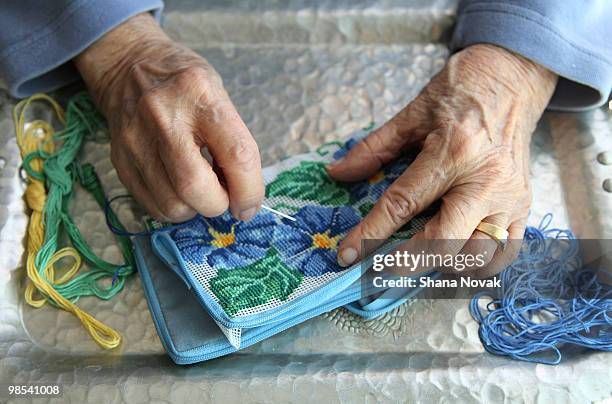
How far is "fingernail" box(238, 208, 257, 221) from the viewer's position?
718 mm

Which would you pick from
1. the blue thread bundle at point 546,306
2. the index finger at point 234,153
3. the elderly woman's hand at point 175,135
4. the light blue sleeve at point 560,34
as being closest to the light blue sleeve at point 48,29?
the elderly woman's hand at point 175,135

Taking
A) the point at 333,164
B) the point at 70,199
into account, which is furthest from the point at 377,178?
the point at 70,199

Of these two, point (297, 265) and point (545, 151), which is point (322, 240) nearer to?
point (297, 265)

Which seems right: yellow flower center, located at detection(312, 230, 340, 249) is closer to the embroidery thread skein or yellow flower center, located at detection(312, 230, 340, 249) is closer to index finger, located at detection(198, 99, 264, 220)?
index finger, located at detection(198, 99, 264, 220)

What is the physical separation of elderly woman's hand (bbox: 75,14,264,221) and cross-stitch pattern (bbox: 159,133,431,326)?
0.03 metres

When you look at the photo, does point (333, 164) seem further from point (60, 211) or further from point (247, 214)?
point (60, 211)

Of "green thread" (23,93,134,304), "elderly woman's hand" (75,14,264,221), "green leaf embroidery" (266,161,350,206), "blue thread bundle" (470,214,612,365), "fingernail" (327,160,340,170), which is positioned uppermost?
"elderly woman's hand" (75,14,264,221)

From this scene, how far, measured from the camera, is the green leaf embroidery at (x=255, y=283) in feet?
2.21

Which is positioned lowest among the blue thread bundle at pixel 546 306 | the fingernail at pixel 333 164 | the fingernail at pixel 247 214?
the blue thread bundle at pixel 546 306

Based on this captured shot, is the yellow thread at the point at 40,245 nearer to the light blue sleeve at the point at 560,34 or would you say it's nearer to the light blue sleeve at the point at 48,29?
the light blue sleeve at the point at 48,29

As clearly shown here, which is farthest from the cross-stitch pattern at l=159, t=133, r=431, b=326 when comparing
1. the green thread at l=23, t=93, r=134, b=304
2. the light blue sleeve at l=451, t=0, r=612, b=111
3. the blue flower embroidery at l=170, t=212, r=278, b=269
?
the light blue sleeve at l=451, t=0, r=612, b=111

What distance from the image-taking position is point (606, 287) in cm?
78

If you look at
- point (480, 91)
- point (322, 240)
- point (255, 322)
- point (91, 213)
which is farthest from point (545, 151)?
point (91, 213)

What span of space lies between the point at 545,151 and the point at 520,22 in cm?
19
